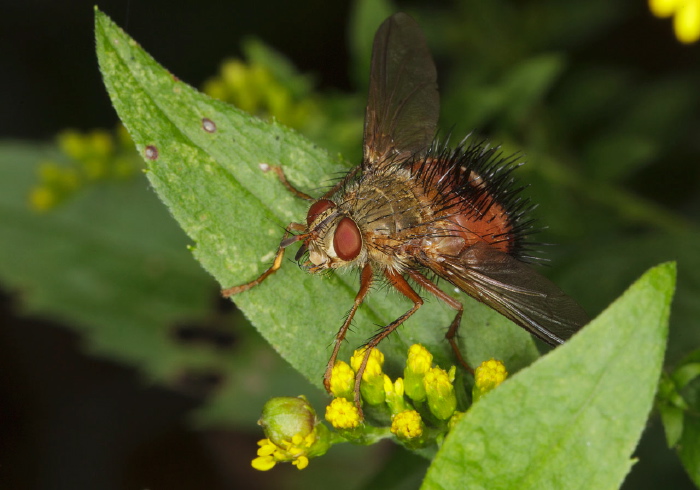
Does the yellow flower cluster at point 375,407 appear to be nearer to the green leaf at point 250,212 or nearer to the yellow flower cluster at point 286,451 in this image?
the yellow flower cluster at point 286,451

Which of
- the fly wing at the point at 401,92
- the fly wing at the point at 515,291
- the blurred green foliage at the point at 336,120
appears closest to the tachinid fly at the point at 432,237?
the fly wing at the point at 515,291

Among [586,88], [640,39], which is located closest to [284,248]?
[586,88]

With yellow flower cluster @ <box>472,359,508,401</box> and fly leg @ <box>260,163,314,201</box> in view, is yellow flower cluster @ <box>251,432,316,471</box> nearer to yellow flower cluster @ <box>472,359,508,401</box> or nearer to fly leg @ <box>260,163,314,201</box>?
yellow flower cluster @ <box>472,359,508,401</box>

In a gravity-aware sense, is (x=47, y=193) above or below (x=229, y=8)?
below

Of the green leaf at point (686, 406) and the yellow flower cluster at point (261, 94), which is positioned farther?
the yellow flower cluster at point (261, 94)

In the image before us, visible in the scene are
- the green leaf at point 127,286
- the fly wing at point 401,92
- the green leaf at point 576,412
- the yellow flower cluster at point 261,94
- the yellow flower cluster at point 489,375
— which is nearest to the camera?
the green leaf at point 576,412

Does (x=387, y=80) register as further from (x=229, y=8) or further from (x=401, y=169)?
(x=229, y=8)

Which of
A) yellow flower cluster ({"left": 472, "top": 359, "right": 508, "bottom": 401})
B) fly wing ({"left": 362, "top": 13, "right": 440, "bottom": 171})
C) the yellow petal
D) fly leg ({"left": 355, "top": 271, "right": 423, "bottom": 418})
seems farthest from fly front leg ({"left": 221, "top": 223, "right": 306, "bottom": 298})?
the yellow petal
